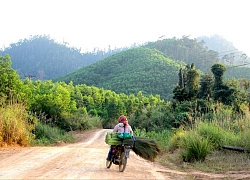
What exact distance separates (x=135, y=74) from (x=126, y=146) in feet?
265

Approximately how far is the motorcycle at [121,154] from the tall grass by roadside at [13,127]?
6.58 m

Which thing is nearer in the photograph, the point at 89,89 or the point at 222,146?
the point at 222,146

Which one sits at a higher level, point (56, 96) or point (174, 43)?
point (174, 43)

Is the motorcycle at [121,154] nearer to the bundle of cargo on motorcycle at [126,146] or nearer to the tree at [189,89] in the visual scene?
the bundle of cargo on motorcycle at [126,146]

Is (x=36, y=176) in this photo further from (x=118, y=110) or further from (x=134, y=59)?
(x=134, y=59)

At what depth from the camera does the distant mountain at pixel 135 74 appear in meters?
82.1

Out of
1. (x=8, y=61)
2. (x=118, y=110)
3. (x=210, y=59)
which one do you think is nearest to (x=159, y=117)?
(x=8, y=61)

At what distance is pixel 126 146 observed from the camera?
838 centimetres

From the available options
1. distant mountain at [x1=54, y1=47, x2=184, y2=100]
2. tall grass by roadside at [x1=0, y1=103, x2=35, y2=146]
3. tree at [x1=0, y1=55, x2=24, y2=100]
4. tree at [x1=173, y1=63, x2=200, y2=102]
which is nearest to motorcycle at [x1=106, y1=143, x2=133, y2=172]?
tall grass by roadside at [x1=0, y1=103, x2=35, y2=146]

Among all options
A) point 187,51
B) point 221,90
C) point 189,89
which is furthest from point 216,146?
point 187,51

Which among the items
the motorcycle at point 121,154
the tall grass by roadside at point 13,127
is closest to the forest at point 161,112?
the tall grass by roadside at point 13,127

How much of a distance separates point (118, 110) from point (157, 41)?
274 feet

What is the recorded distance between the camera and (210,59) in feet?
377

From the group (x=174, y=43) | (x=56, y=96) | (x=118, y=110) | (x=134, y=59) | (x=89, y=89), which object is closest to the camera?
(x=56, y=96)
